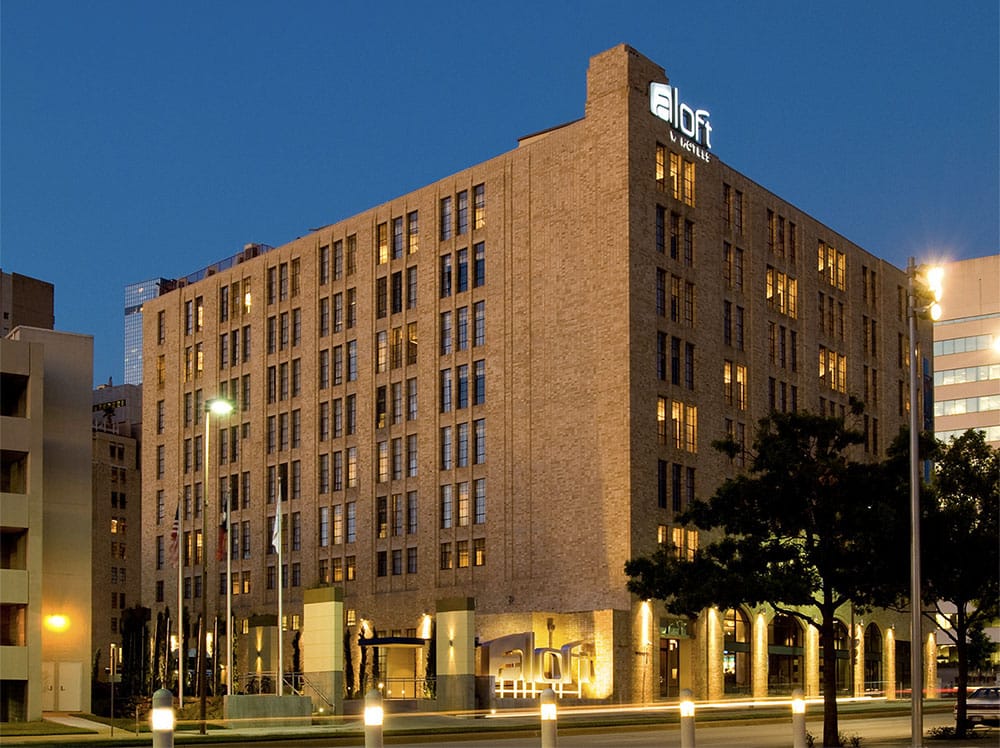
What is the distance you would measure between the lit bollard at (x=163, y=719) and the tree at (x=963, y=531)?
87.7ft

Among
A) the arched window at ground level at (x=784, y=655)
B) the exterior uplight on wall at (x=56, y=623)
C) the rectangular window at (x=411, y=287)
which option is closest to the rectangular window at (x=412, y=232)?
the rectangular window at (x=411, y=287)

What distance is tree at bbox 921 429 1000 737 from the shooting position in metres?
36.6

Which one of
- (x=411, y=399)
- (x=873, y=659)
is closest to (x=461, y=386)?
(x=411, y=399)

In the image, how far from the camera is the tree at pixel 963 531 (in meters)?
36.6

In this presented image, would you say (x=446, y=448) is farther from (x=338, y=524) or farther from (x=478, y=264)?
(x=478, y=264)

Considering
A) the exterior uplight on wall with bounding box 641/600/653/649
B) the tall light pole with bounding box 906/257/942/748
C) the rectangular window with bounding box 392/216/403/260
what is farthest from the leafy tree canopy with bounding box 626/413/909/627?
the rectangular window with bounding box 392/216/403/260

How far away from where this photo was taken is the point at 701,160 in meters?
84.6

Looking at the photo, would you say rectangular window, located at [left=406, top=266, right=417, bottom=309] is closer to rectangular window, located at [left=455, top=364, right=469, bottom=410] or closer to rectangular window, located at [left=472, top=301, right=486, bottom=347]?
rectangular window, located at [left=472, top=301, right=486, bottom=347]

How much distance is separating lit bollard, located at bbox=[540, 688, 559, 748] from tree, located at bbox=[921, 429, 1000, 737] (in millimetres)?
22074

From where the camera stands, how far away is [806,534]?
3616 cm

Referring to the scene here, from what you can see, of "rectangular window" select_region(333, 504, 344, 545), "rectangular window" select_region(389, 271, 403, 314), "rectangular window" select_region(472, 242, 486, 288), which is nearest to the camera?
"rectangular window" select_region(472, 242, 486, 288)

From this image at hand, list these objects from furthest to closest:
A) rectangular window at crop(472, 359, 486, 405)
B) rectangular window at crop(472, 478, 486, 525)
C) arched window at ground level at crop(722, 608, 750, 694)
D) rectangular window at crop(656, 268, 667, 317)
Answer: rectangular window at crop(472, 359, 486, 405) < rectangular window at crop(472, 478, 486, 525) < arched window at ground level at crop(722, 608, 750, 694) < rectangular window at crop(656, 268, 667, 317)

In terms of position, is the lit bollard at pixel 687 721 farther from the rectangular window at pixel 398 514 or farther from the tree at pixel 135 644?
the tree at pixel 135 644

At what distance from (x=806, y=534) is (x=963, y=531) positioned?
4.13 metres
